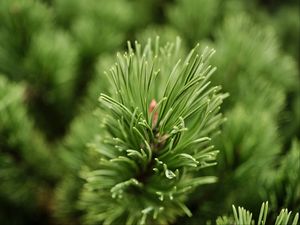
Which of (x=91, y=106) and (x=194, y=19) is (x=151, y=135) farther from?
(x=194, y=19)

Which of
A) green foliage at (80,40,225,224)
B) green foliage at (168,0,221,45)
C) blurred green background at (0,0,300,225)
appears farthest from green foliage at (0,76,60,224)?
green foliage at (168,0,221,45)

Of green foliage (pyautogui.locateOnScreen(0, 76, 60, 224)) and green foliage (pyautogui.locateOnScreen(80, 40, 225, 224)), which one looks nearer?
green foliage (pyautogui.locateOnScreen(80, 40, 225, 224))

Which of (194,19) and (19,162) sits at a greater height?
→ (194,19)

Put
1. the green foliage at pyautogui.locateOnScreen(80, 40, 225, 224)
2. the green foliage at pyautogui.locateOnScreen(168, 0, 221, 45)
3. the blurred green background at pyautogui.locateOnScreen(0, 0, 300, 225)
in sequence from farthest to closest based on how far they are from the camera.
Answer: the green foliage at pyautogui.locateOnScreen(168, 0, 221, 45) < the blurred green background at pyautogui.locateOnScreen(0, 0, 300, 225) < the green foliage at pyautogui.locateOnScreen(80, 40, 225, 224)

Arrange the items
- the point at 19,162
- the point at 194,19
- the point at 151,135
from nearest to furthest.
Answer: the point at 151,135, the point at 19,162, the point at 194,19

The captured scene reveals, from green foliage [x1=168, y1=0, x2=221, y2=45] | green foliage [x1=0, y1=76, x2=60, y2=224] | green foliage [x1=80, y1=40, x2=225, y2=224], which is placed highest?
green foliage [x1=168, y1=0, x2=221, y2=45]

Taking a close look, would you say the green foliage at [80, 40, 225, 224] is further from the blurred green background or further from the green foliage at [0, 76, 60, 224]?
the green foliage at [0, 76, 60, 224]

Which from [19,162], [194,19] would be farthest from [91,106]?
[194,19]

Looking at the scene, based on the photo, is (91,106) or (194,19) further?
(194,19)

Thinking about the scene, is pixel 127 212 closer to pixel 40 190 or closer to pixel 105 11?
pixel 40 190
